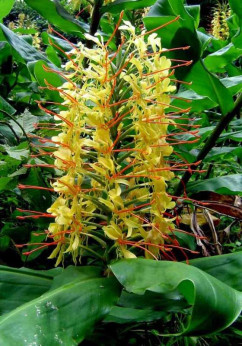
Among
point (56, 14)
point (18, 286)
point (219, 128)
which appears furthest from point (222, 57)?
point (18, 286)

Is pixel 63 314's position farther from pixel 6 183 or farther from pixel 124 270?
pixel 6 183

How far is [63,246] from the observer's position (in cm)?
108

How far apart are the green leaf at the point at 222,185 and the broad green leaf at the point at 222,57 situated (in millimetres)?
406

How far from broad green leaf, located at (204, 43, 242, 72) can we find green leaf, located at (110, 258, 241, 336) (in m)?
0.85

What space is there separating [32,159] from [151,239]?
16.8 inches

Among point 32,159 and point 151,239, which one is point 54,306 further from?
point 32,159

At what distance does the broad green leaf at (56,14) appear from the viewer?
164 cm

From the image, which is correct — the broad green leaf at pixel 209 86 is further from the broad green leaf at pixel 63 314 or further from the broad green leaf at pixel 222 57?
the broad green leaf at pixel 63 314

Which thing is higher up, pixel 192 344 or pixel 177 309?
pixel 177 309

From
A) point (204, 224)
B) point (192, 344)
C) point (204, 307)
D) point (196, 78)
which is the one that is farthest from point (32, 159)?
point (204, 224)

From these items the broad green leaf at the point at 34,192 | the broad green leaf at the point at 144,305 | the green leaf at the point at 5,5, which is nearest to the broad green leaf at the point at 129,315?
the broad green leaf at the point at 144,305

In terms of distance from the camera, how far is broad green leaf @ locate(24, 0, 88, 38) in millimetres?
1642

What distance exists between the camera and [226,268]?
1.07 m

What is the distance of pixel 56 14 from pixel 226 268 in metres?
1.15
